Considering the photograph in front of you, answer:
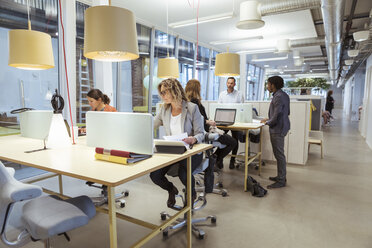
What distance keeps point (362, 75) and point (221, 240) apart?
14900mm

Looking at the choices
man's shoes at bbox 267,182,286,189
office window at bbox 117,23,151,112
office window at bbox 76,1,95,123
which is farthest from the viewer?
office window at bbox 117,23,151,112

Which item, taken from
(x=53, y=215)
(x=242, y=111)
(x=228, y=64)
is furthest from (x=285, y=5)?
(x=53, y=215)

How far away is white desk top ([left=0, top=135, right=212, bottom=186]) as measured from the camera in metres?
1.38

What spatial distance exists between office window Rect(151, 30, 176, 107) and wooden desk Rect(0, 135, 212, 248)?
14.8 ft

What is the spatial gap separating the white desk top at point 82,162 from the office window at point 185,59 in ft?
19.3

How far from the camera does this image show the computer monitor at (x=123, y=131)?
1.63 m

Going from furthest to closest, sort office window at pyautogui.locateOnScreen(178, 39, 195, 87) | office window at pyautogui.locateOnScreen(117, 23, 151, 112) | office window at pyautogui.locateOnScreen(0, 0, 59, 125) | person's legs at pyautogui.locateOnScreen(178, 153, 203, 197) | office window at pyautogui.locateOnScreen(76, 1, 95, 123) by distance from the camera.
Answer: office window at pyautogui.locateOnScreen(178, 39, 195, 87) < office window at pyautogui.locateOnScreen(117, 23, 151, 112) < office window at pyautogui.locateOnScreen(76, 1, 95, 123) < office window at pyautogui.locateOnScreen(0, 0, 59, 125) < person's legs at pyautogui.locateOnScreen(178, 153, 203, 197)

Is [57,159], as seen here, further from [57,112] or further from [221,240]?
[221,240]

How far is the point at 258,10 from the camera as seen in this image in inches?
187

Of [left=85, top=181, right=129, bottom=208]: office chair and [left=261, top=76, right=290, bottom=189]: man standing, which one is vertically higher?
[left=261, top=76, right=290, bottom=189]: man standing

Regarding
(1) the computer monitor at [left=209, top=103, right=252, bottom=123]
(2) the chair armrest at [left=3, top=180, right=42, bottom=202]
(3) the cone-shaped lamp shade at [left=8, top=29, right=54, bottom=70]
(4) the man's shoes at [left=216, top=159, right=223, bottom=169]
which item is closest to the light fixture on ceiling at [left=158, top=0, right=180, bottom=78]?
(1) the computer monitor at [left=209, top=103, right=252, bottom=123]

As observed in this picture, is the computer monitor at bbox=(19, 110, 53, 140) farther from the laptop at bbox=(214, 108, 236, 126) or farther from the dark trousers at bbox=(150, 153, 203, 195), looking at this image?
the laptop at bbox=(214, 108, 236, 126)

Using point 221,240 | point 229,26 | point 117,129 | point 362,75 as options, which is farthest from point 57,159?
point 362,75

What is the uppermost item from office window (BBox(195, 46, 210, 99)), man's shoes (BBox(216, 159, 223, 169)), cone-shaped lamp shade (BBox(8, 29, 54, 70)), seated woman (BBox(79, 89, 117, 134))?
office window (BBox(195, 46, 210, 99))
